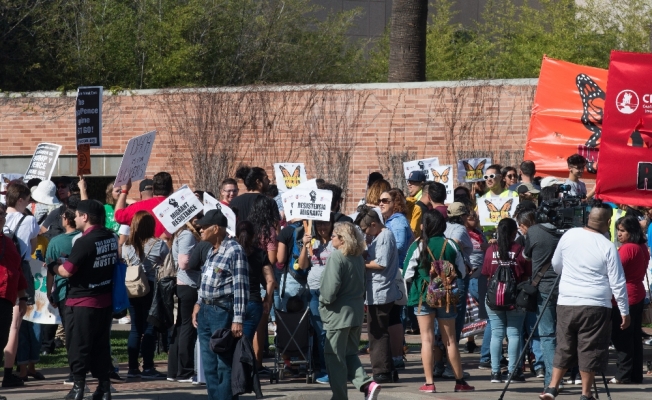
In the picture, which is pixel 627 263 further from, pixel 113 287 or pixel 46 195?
pixel 46 195

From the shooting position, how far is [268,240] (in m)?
10.9

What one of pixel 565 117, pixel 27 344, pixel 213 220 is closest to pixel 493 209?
pixel 565 117

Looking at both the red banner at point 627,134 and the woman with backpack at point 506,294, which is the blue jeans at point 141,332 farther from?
the red banner at point 627,134

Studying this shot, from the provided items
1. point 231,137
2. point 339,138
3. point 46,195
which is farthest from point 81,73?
point 46,195

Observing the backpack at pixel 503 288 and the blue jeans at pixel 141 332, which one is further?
the blue jeans at pixel 141 332

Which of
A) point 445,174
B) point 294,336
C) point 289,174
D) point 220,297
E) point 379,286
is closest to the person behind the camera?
point 220,297

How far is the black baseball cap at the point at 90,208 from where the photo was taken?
949 cm

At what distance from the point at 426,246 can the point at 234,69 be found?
17.2m

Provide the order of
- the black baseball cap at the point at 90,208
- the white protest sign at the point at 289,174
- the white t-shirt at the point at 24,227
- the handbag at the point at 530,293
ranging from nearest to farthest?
the black baseball cap at the point at 90,208, the handbag at the point at 530,293, the white t-shirt at the point at 24,227, the white protest sign at the point at 289,174

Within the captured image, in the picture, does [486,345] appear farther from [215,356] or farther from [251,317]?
[215,356]

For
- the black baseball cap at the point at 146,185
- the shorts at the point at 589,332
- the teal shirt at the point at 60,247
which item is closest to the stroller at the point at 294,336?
the teal shirt at the point at 60,247

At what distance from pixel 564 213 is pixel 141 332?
4.49 metres

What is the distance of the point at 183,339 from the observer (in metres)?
10.8

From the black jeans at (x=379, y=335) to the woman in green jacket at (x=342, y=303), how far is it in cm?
116
